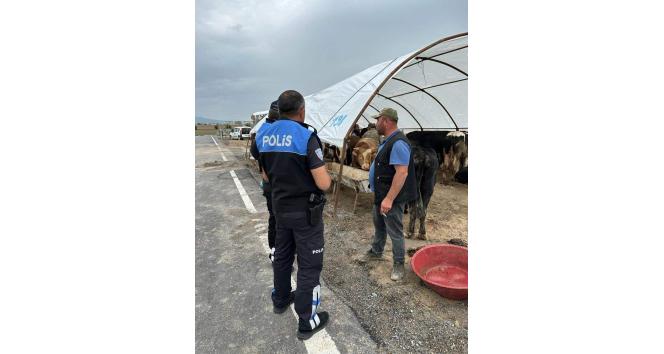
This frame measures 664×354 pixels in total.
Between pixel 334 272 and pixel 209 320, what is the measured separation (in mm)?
1494

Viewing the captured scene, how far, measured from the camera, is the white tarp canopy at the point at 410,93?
5.13m

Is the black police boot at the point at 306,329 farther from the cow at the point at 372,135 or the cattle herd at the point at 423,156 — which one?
the cow at the point at 372,135

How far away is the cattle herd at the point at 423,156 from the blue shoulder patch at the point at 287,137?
2.86 metres

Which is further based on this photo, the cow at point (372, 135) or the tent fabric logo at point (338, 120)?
the cow at point (372, 135)

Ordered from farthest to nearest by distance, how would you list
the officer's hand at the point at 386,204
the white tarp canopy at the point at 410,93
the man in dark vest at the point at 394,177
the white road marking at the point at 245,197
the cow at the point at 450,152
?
1. the cow at the point at 450,152
2. the white road marking at the point at 245,197
3. the white tarp canopy at the point at 410,93
4. the officer's hand at the point at 386,204
5. the man in dark vest at the point at 394,177

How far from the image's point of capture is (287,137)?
227 cm

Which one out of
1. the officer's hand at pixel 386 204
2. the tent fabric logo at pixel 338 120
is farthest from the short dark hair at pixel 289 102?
the tent fabric logo at pixel 338 120

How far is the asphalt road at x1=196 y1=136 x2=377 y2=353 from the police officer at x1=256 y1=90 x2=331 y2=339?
0.18m

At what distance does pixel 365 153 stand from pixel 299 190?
488 centimetres

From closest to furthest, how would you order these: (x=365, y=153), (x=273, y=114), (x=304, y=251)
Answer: (x=304, y=251), (x=273, y=114), (x=365, y=153)

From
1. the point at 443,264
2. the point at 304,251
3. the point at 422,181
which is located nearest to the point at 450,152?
the point at 422,181

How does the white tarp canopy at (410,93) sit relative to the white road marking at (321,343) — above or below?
above

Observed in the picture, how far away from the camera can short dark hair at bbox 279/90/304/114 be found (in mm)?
2383

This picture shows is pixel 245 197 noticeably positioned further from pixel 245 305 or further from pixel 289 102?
pixel 289 102
